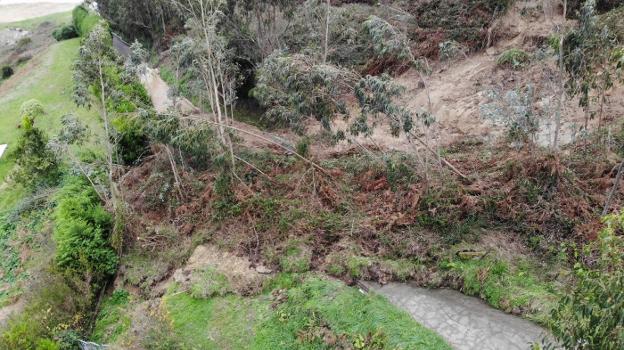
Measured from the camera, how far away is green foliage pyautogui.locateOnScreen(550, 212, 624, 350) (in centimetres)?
427

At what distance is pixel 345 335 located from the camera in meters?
8.51

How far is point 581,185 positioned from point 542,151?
106 centimetres

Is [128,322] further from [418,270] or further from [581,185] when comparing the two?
[581,185]

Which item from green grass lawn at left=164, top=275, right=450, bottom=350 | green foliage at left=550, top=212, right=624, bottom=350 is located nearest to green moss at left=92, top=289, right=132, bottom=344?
green grass lawn at left=164, top=275, right=450, bottom=350

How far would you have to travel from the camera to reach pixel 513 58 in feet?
47.8

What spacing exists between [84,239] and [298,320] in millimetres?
5999

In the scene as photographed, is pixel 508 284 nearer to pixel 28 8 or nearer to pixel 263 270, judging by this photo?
pixel 263 270

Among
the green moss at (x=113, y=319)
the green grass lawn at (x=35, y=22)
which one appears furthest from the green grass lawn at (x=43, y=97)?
the green grass lawn at (x=35, y=22)

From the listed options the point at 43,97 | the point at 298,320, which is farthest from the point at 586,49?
the point at 43,97

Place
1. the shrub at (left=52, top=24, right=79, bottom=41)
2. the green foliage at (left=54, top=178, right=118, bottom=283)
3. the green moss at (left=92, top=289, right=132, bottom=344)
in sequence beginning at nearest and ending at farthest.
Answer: the green moss at (left=92, top=289, right=132, bottom=344)
the green foliage at (left=54, top=178, right=118, bottom=283)
the shrub at (left=52, top=24, right=79, bottom=41)

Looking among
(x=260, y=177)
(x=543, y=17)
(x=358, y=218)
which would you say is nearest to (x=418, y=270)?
(x=358, y=218)

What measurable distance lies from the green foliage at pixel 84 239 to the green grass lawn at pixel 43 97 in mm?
4428

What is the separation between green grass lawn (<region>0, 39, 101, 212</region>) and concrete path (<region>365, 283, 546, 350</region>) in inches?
506

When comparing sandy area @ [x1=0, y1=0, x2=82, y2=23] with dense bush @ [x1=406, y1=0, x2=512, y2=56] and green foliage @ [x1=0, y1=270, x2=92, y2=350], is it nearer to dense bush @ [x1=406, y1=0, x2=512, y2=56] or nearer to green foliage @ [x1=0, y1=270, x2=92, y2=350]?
dense bush @ [x1=406, y1=0, x2=512, y2=56]
